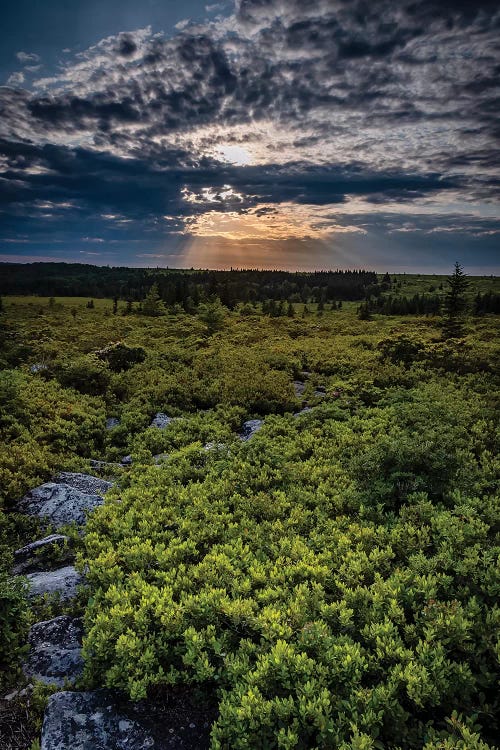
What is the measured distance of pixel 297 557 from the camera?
7.24 meters

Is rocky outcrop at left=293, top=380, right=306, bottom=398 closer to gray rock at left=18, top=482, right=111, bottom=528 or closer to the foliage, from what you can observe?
the foliage

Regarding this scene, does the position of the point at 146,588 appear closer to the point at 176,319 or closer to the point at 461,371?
the point at 461,371

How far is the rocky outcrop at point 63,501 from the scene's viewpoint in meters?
9.73

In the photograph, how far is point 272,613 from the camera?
5699mm

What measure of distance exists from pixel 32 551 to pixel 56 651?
2.90 meters

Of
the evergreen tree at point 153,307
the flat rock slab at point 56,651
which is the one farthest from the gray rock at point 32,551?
the evergreen tree at point 153,307

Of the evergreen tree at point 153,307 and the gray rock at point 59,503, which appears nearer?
the gray rock at point 59,503

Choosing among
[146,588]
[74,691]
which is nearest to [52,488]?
[146,588]

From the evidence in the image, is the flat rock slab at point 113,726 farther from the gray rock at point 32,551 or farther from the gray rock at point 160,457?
the gray rock at point 160,457

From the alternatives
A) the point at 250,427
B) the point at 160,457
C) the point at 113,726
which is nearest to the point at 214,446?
the point at 160,457

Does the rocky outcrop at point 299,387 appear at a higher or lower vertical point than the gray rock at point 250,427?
higher

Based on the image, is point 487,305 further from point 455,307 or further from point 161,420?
point 161,420

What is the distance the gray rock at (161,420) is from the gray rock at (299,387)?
622 cm

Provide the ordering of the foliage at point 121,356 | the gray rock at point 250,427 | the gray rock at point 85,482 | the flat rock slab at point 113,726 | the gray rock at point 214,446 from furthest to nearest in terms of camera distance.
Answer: the foliage at point 121,356 → the gray rock at point 250,427 → the gray rock at point 214,446 → the gray rock at point 85,482 → the flat rock slab at point 113,726
